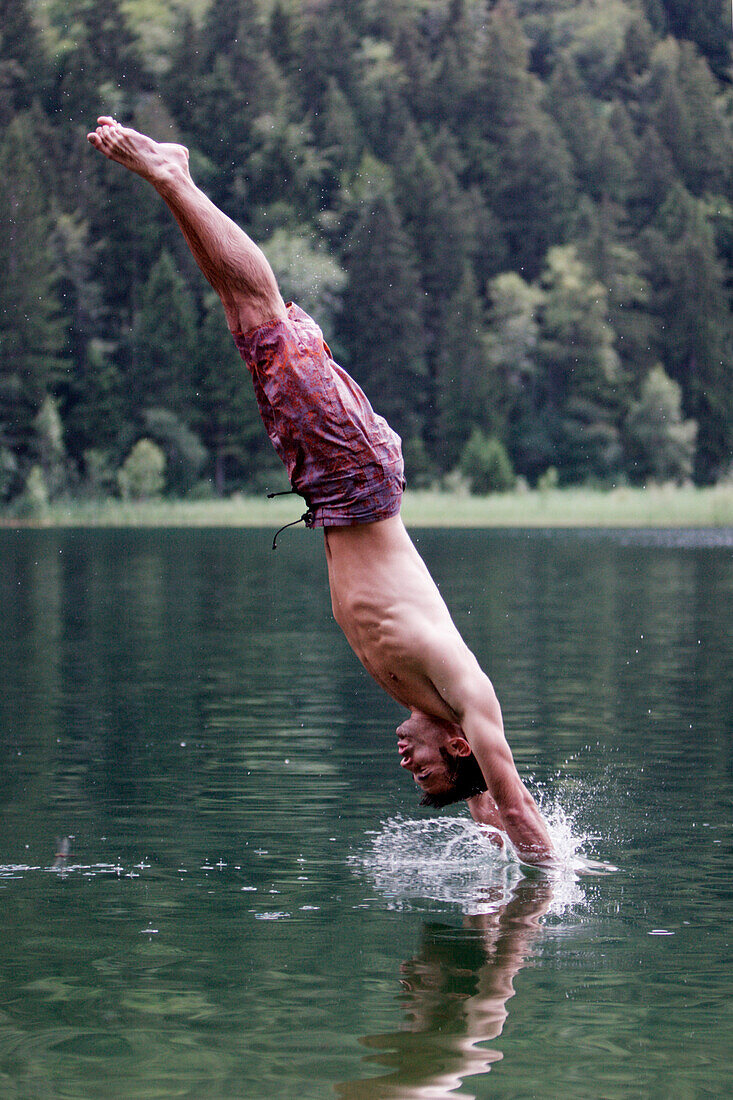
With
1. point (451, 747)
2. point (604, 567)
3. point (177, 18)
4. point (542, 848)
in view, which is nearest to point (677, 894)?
point (542, 848)

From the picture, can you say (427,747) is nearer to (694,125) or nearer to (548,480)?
(548,480)

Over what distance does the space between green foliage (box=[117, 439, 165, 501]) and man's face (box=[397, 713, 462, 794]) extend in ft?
224

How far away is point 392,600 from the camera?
7254 mm

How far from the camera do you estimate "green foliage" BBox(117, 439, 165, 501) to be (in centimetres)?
7544

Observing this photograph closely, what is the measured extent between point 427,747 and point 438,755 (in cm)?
6

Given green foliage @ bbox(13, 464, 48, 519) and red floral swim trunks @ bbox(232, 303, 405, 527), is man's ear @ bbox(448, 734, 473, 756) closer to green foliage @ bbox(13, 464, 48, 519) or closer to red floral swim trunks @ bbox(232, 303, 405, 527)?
red floral swim trunks @ bbox(232, 303, 405, 527)

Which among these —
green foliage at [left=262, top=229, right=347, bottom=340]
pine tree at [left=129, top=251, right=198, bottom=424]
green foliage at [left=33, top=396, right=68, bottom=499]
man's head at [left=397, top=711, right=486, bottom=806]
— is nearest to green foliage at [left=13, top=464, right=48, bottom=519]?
green foliage at [left=33, top=396, right=68, bottom=499]

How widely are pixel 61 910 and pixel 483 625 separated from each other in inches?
589

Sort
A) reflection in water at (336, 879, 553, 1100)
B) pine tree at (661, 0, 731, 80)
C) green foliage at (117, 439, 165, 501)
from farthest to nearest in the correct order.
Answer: pine tree at (661, 0, 731, 80)
green foliage at (117, 439, 165, 501)
reflection in water at (336, 879, 553, 1100)

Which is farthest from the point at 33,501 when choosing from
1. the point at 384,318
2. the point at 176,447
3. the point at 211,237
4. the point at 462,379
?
the point at 211,237

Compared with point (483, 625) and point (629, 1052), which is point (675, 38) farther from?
point (629, 1052)

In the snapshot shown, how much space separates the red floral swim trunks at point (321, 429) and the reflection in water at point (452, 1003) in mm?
1755

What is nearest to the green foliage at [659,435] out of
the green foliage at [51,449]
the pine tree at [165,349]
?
the pine tree at [165,349]

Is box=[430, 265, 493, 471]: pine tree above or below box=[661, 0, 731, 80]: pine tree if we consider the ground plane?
below
